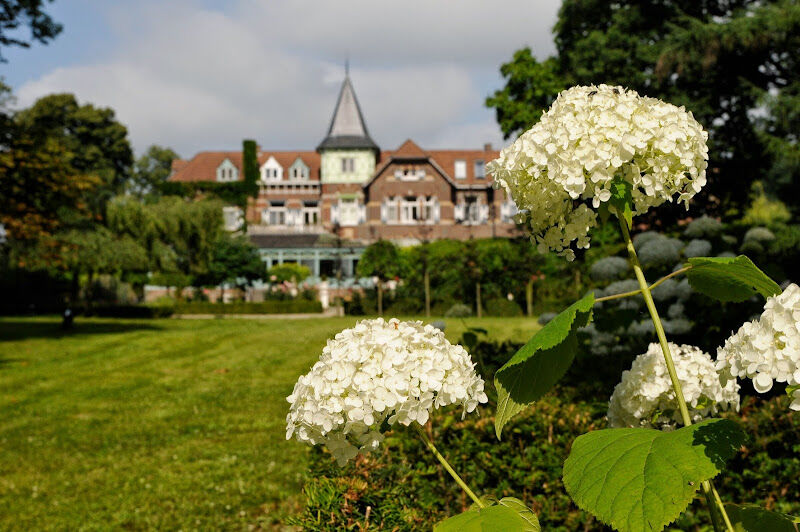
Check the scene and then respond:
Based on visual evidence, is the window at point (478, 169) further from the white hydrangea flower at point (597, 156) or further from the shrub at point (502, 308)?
the white hydrangea flower at point (597, 156)

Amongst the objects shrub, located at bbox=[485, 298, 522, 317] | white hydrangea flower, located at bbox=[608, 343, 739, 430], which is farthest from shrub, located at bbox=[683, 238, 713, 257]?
shrub, located at bbox=[485, 298, 522, 317]

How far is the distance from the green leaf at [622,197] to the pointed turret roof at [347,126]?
40.7 metres

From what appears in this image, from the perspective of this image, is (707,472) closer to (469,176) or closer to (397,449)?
(397,449)

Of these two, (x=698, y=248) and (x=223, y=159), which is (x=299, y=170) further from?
(x=698, y=248)

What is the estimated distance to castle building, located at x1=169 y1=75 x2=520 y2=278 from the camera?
3997 centimetres

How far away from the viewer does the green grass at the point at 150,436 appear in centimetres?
530

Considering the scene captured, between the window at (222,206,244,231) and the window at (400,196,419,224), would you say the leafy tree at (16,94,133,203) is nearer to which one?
the window at (222,206,244,231)

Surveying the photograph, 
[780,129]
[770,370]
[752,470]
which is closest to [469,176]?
[780,129]

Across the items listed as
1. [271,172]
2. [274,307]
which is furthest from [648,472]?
[271,172]

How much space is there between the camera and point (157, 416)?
8680 millimetres

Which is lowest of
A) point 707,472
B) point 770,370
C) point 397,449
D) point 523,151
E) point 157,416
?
point 157,416

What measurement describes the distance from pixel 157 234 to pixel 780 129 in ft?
74.3

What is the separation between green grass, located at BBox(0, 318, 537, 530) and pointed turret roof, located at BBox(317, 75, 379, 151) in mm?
27474

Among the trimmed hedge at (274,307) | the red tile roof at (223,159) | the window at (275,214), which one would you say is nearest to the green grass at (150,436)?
the trimmed hedge at (274,307)
